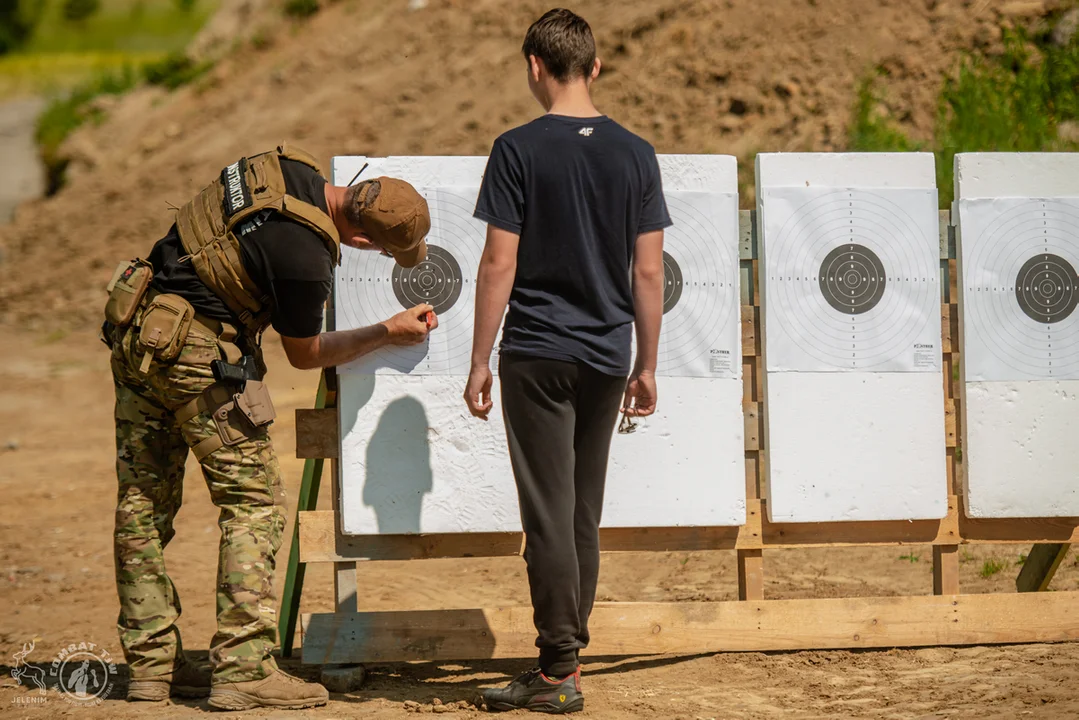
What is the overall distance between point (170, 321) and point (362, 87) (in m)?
12.0

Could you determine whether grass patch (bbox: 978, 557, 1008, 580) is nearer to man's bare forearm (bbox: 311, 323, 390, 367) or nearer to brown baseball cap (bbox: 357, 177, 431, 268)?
man's bare forearm (bbox: 311, 323, 390, 367)

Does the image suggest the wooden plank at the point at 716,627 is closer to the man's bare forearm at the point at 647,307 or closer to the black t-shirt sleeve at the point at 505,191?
the man's bare forearm at the point at 647,307

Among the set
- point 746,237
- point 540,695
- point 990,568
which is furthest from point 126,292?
point 990,568

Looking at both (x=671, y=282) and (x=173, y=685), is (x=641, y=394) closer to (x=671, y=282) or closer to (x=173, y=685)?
(x=671, y=282)

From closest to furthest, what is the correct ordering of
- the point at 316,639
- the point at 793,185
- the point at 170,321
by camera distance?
the point at 170,321, the point at 316,639, the point at 793,185

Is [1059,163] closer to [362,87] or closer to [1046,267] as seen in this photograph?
[1046,267]

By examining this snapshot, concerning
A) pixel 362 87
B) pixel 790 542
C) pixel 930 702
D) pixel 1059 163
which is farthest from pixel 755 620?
pixel 362 87

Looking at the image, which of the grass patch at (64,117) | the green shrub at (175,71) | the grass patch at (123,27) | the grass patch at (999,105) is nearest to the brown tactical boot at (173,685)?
the grass patch at (999,105)

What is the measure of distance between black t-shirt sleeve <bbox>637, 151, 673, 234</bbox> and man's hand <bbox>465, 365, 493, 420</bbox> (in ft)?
1.98

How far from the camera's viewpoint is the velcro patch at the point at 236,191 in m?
3.33

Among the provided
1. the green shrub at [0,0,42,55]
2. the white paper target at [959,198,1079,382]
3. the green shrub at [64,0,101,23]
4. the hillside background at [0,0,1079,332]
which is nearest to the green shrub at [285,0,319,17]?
the hillside background at [0,0,1079,332]

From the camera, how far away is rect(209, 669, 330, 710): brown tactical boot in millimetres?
3377

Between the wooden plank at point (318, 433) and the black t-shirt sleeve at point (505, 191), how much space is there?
44.5 inches

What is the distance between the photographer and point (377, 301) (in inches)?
157
